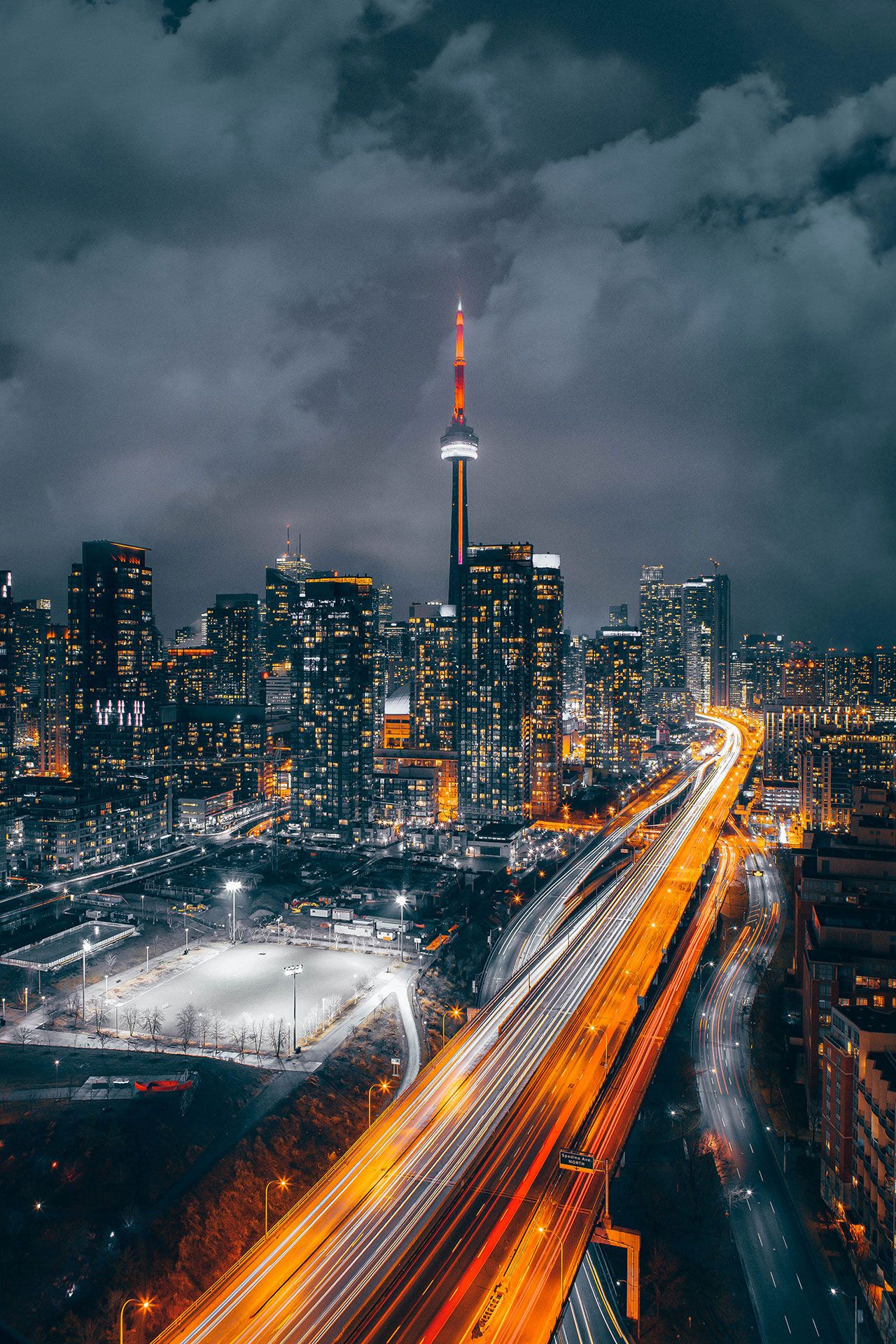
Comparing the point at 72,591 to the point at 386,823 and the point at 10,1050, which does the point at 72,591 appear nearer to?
the point at 386,823

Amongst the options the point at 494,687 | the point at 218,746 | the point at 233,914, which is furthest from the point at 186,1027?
the point at 218,746

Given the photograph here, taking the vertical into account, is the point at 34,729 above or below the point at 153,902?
above

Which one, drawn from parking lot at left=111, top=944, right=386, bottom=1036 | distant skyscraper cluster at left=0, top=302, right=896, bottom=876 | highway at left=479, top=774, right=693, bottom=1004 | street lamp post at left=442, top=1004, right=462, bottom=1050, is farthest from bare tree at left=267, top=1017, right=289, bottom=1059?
distant skyscraper cluster at left=0, top=302, right=896, bottom=876

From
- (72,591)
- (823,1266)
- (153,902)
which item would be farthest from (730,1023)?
(72,591)

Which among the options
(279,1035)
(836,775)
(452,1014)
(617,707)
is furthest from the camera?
(617,707)

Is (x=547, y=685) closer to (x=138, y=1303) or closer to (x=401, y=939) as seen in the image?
(x=401, y=939)
